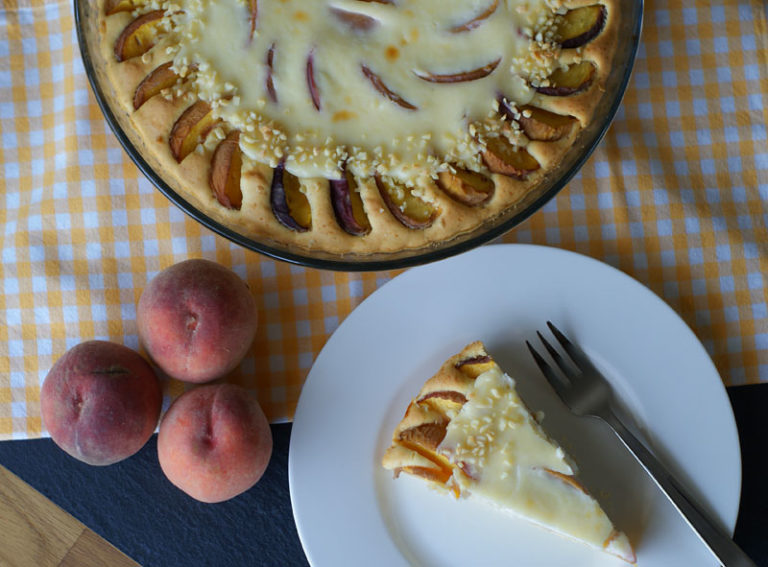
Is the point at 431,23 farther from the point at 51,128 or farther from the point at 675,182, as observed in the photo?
the point at 51,128

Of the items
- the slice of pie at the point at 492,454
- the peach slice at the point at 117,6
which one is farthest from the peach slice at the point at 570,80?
the peach slice at the point at 117,6

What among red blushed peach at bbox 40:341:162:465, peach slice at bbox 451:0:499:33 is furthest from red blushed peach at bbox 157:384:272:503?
peach slice at bbox 451:0:499:33

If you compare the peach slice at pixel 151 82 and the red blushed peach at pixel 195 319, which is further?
the red blushed peach at pixel 195 319

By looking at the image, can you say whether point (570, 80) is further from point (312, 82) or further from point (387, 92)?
point (312, 82)

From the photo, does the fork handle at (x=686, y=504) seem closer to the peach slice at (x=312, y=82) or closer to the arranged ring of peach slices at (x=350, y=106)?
the arranged ring of peach slices at (x=350, y=106)

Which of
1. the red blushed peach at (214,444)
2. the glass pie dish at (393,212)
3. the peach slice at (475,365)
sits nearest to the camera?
the glass pie dish at (393,212)

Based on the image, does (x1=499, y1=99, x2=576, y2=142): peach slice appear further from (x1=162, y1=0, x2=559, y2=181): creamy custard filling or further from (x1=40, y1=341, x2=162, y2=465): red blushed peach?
(x1=40, y1=341, x2=162, y2=465): red blushed peach

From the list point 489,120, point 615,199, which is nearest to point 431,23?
point 489,120

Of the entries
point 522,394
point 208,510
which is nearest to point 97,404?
point 208,510
